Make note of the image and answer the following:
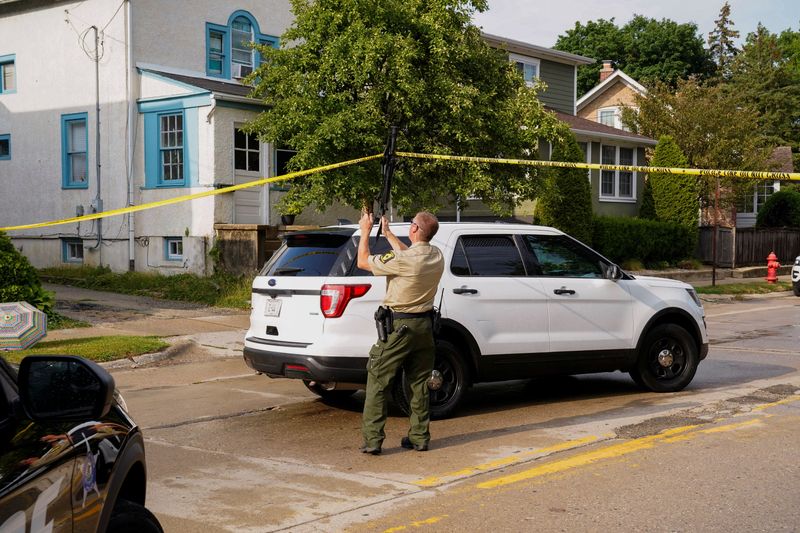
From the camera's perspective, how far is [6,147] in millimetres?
25688

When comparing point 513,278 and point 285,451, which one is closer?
point 285,451

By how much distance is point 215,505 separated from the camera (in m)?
5.97

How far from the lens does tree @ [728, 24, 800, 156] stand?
206 ft

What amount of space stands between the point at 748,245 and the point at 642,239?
7275mm

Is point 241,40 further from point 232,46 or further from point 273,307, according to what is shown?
point 273,307

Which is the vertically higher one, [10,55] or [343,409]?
[10,55]

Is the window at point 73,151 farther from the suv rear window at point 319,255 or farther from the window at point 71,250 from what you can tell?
the suv rear window at point 319,255

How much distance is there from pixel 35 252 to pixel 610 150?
19385 millimetres

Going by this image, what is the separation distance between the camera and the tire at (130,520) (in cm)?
323

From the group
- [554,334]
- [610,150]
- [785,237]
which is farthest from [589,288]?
[785,237]

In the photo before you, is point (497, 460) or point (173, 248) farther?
point (173, 248)

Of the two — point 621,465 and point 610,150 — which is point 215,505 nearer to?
point 621,465

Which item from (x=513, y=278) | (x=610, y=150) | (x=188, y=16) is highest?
(x=188, y=16)

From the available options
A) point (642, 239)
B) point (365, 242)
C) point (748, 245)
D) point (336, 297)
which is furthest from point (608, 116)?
point (365, 242)
